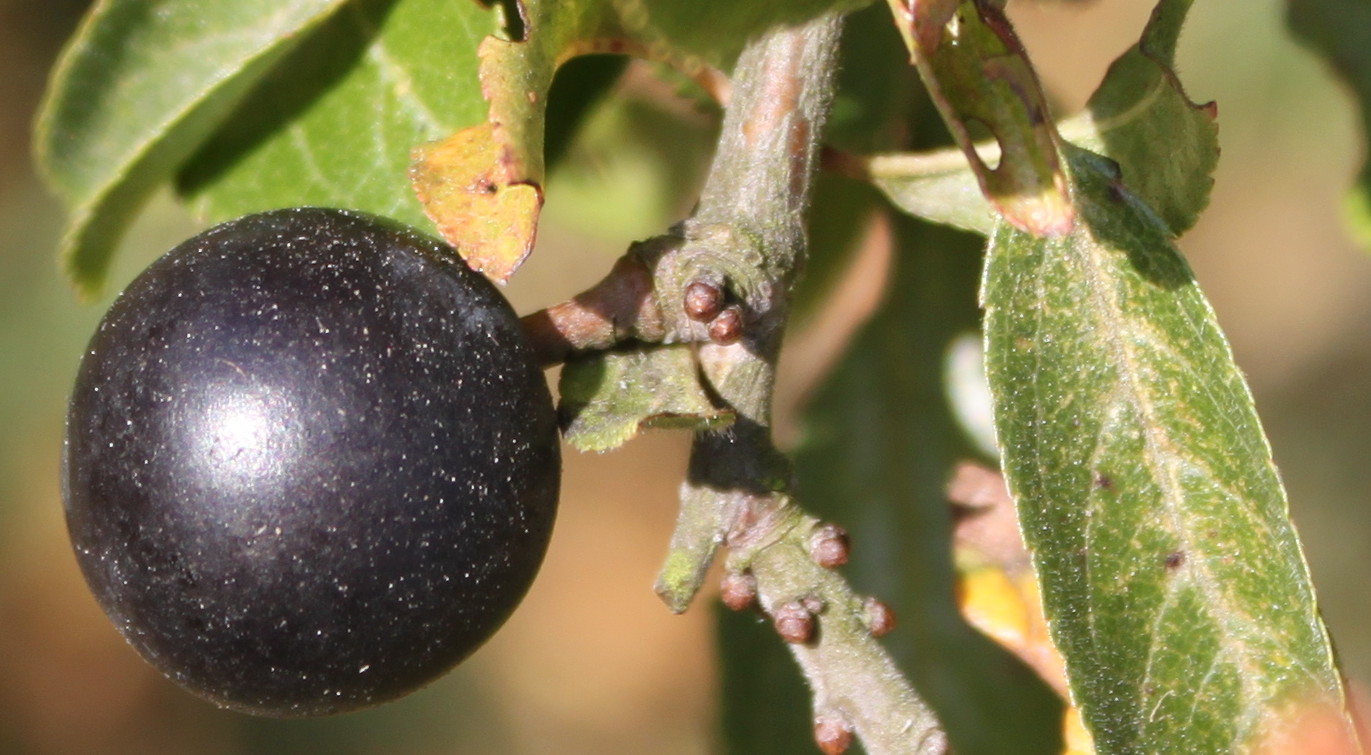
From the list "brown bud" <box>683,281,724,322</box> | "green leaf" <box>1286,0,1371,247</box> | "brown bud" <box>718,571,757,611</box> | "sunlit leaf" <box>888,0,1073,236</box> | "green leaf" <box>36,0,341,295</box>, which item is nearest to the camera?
"sunlit leaf" <box>888,0,1073,236</box>

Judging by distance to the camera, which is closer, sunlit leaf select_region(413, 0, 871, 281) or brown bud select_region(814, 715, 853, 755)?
sunlit leaf select_region(413, 0, 871, 281)

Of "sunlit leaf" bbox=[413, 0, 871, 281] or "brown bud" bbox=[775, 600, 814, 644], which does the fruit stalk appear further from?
"sunlit leaf" bbox=[413, 0, 871, 281]

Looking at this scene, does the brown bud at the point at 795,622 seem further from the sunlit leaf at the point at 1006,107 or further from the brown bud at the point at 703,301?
the sunlit leaf at the point at 1006,107

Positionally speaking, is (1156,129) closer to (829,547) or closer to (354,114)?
(829,547)

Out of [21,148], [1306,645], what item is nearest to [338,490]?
[1306,645]

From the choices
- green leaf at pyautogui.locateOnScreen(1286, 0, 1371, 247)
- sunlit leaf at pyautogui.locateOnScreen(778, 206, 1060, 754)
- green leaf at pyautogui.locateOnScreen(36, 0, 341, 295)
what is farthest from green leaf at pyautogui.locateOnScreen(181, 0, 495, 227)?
green leaf at pyautogui.locateOnScreen(1286, 0, 1371, 247)

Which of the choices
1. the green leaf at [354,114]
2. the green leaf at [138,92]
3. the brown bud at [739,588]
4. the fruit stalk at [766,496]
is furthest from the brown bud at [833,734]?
the green leaf at [138,92]

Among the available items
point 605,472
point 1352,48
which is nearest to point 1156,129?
point 1352,48
